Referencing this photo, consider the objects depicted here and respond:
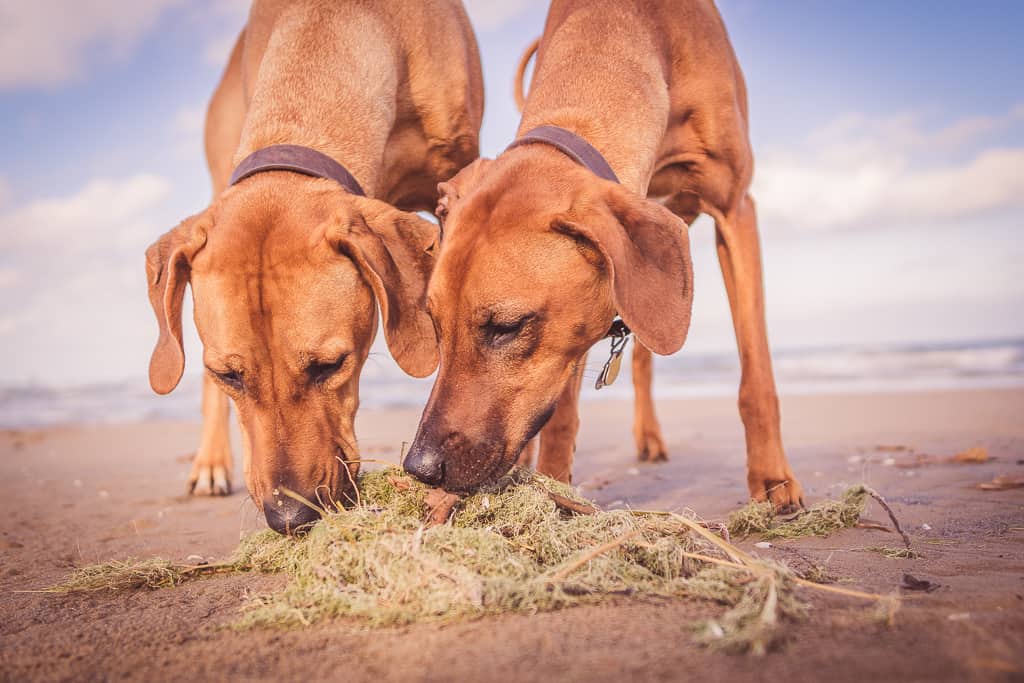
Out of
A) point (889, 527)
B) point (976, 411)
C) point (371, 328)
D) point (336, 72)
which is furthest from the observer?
point (976, 411)

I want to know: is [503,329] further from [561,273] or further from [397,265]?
[397,265]

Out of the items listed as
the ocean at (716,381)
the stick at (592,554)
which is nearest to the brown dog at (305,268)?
the stick at (592,554)

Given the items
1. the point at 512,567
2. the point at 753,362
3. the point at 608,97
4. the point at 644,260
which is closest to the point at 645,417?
the point at 753,362

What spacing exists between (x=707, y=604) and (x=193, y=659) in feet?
3.99

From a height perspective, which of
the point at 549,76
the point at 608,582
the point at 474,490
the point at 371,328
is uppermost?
the point at 549,76

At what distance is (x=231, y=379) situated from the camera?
333 cm

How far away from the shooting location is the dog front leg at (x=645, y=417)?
20.6 feet

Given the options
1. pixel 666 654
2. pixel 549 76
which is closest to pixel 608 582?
pixel 666 654

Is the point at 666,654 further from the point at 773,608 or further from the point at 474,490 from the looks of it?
the point at 474,490

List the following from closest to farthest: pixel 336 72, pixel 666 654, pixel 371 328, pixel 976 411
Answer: pixel 666 654 → pixel 371 328 → pixel 336 72 → pixel 976 411

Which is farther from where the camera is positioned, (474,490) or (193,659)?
(474,490)

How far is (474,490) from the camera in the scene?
272 centimetres

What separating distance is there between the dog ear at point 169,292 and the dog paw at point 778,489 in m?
2.75

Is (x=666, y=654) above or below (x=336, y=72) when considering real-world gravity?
below
